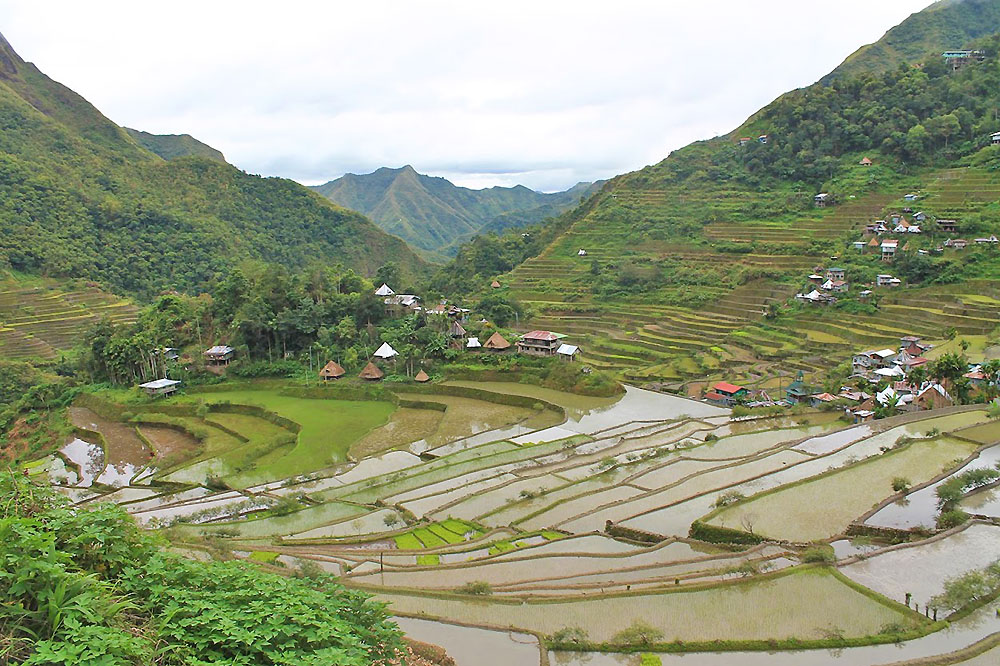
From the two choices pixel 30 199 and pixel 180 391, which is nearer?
pixel 180 391

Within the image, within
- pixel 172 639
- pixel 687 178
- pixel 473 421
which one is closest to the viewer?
pixel 172 639

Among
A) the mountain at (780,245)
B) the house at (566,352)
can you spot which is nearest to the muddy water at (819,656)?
the mountain at (780,245)

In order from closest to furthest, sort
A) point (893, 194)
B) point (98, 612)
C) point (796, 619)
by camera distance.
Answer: point (98, 612)
point (796, 619)
point (893, 194)

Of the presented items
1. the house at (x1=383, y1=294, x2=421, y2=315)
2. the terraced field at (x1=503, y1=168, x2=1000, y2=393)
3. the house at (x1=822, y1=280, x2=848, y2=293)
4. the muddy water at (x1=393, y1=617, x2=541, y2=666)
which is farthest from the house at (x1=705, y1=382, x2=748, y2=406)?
the muddy water at (x1=393, y1=617, x2=541, y2=666)

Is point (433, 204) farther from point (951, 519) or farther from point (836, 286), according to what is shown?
point (951, 519)

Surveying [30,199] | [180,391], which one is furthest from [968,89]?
[30,199]

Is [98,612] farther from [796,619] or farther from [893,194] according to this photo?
[893,194]

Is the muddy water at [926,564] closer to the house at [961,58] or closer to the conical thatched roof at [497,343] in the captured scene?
the conical thatched roof at [497,343]
